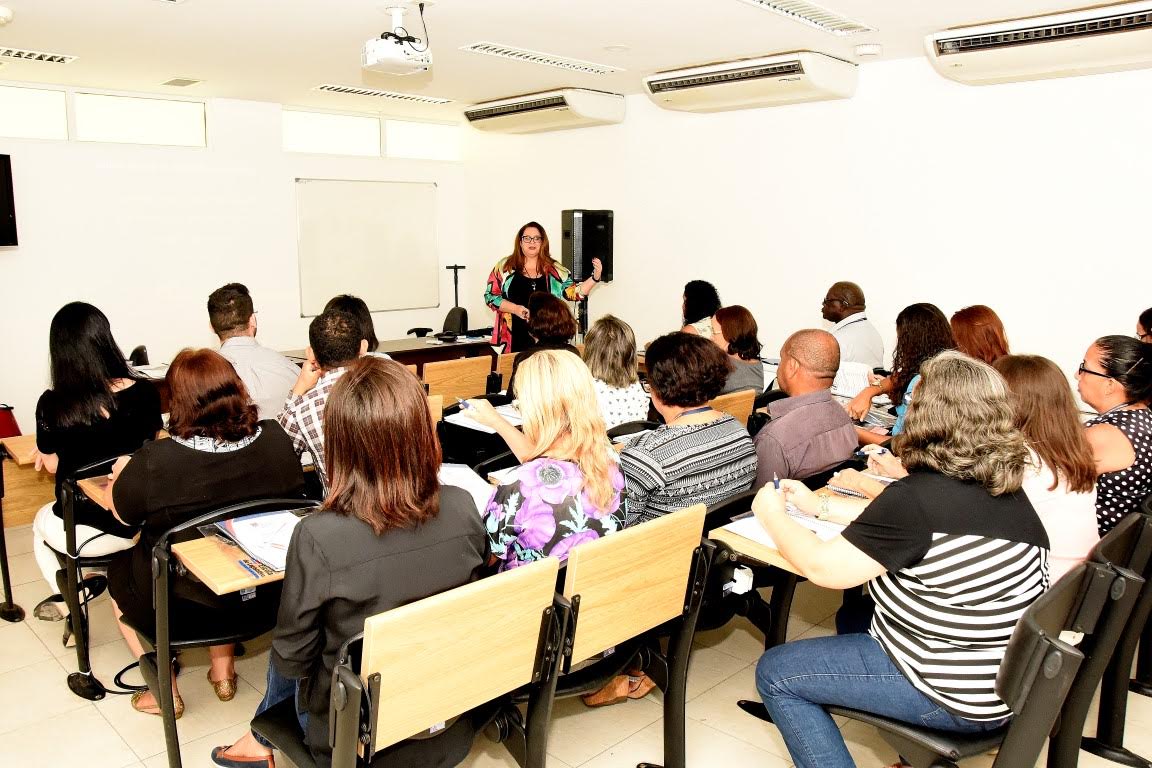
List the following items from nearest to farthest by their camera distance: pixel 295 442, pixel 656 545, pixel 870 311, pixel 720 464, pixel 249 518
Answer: pixel 656 545 → pixel 249 518 → pixel 720 464 → pixel 295 442 → pixel 870 311

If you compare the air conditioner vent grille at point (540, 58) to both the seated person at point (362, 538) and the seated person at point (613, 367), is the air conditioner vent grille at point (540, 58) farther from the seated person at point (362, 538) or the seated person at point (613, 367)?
the seated person at point (362, 538)

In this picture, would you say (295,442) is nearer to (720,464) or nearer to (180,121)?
(720,464)

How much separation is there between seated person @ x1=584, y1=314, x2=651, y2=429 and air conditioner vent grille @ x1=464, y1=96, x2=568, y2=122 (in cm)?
400

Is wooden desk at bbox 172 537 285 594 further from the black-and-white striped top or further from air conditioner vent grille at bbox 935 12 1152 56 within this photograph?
air conditioner vent grille at bbox 935 12 1152 56

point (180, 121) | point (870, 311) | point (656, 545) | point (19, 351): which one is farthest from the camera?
point (180, 121)

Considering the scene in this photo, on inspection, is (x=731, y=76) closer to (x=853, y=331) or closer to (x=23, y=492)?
(x=853, y=331)

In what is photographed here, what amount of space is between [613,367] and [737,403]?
2.26 ft

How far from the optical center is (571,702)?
3.00 meters

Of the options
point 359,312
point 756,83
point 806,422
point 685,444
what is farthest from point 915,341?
point 756,83

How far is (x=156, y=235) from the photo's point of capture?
718cm

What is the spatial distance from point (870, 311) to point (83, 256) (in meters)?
6.15

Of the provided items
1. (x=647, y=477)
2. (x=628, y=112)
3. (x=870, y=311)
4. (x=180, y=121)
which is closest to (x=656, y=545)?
(x=647, y=477)

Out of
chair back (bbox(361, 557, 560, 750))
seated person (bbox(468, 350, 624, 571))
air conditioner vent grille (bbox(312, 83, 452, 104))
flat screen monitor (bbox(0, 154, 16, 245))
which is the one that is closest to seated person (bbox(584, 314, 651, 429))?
seated person (bbox(468, 350, 624, 571))

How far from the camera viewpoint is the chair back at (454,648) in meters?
1.64
